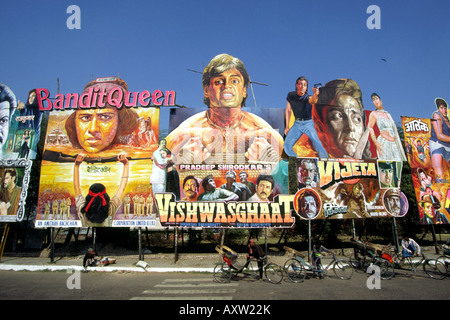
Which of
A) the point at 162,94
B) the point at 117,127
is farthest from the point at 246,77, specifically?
the point at 117,127

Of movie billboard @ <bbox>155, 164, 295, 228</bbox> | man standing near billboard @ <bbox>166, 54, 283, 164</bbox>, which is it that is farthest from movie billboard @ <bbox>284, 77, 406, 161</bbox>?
movie billboard @ <bbox>155, 164, 295, 228</bbox>

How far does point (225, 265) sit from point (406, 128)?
57.8 feet

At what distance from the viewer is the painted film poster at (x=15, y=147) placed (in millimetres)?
19750

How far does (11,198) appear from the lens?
19828 millimetres

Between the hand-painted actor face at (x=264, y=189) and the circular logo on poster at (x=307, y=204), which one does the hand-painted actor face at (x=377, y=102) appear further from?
the hand-painted actor face at (x=264, y=189)

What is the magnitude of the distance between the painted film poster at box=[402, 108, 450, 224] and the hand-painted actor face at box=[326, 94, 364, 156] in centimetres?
421

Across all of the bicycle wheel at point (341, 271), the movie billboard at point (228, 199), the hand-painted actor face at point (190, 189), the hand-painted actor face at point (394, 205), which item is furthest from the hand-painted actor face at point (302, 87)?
the bicycle wheel at point (341, 271)

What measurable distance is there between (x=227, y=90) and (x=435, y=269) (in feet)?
50.0

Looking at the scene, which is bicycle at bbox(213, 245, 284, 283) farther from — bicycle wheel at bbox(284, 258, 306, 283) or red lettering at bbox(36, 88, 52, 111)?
red lettering at bbox(36, 88, 52, 111)

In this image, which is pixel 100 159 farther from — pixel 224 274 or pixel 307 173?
pixel 307 173

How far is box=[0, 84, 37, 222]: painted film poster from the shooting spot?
19.8 metres

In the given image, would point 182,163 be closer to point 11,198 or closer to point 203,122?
point 203,122

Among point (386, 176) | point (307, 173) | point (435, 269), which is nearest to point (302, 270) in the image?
point (435, 269)

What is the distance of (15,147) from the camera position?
67.9ft
